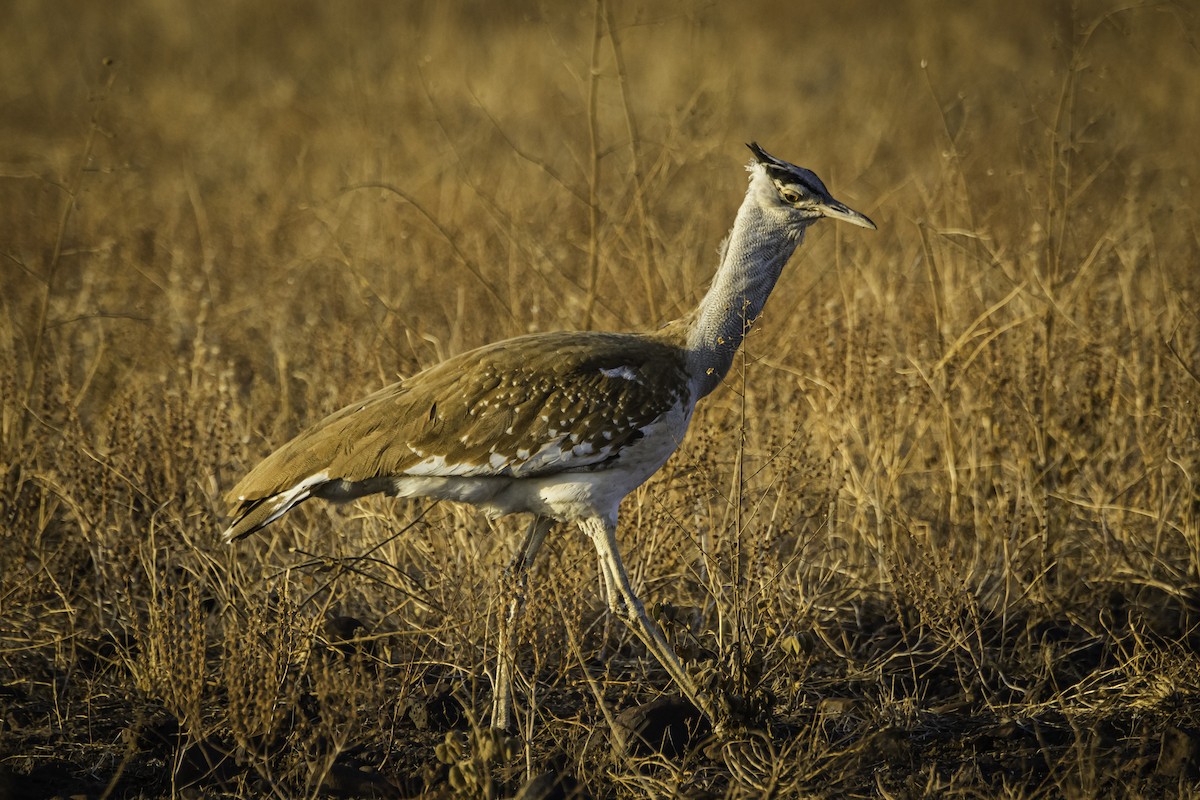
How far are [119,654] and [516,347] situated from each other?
131 centimetres

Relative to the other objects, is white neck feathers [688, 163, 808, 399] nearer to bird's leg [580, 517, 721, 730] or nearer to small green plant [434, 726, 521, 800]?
bird's leg [580, 517, 721, 730]

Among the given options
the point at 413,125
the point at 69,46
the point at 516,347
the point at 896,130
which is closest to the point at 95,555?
the point at 516,347

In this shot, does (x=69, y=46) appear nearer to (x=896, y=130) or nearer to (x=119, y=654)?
(x=896, y=130)

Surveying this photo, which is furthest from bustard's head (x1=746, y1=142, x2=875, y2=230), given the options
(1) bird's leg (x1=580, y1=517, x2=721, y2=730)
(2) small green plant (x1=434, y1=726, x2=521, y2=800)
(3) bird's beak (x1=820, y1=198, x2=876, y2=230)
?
(2) small green plant (x1=434, y1=726, x2=521, y2=800)

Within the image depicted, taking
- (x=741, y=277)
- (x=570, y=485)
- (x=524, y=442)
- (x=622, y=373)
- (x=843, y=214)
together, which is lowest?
(x=570, y=485)

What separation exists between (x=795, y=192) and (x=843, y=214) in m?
0.15

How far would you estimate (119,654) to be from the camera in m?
3.54

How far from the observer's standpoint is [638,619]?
Result: 134 inches

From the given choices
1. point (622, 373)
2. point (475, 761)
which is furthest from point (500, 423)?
point (475, 761)

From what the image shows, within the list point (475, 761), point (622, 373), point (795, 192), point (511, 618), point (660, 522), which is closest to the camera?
point (475, 761)

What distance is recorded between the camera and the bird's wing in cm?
342

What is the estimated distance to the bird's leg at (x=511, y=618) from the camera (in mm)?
3201

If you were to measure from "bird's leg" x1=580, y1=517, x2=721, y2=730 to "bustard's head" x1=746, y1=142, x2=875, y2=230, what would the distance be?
972 millimetres

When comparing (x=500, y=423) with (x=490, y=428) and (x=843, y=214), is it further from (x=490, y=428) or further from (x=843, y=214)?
(x=843, y=214)
